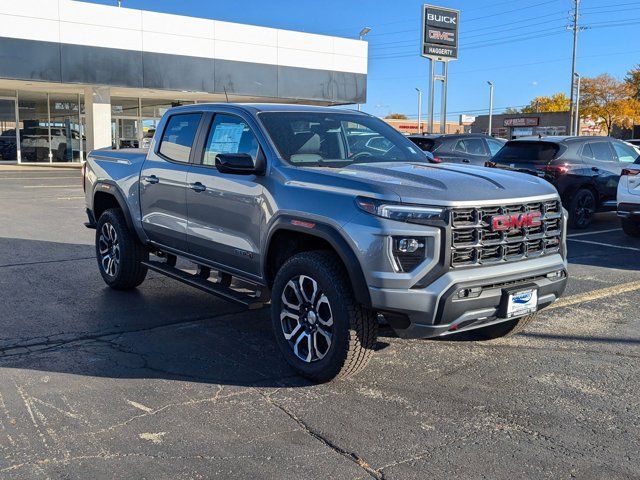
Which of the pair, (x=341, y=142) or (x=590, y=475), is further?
(x=341, y=142)

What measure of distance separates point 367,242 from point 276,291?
0.96 metres

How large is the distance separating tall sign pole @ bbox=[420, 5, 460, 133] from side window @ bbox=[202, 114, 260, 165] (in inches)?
1054

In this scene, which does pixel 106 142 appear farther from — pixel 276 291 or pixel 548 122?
pixel 548 122

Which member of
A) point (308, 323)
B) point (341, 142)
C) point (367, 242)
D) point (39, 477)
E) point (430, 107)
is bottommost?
point (39, 477)

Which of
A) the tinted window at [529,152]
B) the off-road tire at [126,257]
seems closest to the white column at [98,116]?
the tinted window at [529,152]

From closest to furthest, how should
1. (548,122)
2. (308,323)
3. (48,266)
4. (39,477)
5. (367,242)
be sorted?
1. (39,477)
2. (367,242)
3. (308,323)
4. (48,266)
5. (548,122)

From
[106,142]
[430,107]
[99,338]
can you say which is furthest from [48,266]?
[430,107]

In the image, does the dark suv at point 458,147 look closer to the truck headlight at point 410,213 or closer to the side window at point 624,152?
the side window at point 624,152

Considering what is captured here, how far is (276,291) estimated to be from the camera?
4.65 m

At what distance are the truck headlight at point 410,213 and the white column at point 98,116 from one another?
27.4 metres

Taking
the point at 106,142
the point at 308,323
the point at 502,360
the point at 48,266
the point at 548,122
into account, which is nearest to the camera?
the point at 308,323

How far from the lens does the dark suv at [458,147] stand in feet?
46.4

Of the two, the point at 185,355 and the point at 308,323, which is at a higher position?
the point at 308,323

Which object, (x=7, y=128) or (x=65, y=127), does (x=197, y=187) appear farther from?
(x=65, y=127)
